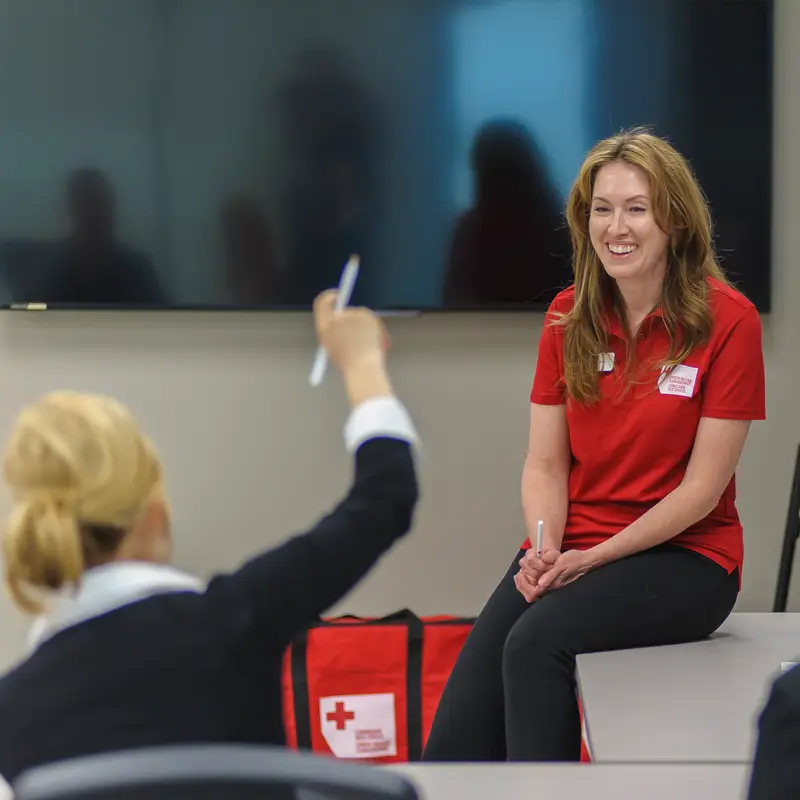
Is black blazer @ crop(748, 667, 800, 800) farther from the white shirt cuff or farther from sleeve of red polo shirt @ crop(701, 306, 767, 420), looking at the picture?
sleeve of red polo shirt @ crop(701, 306, 767, 420)

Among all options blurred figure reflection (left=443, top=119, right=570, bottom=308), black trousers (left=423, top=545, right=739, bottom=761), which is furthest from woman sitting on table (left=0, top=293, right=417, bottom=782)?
blurred figure reflection (left=443, top=119, right=570, bottom=308)

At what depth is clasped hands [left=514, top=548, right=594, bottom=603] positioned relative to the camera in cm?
192

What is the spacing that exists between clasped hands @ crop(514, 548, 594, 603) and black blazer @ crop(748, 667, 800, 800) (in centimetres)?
103

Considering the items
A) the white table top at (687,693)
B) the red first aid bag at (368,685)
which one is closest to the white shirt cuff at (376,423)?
the white table top at (687,693)

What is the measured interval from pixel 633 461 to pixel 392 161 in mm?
1238

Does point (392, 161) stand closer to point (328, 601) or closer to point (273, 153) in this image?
point (273, 153)

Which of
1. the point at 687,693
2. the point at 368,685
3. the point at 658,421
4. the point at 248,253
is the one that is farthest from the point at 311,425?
the point at 687,693

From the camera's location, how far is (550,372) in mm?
2104

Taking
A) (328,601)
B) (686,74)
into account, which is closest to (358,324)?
(328,601)

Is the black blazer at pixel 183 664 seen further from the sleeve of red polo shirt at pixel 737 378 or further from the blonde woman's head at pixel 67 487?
the sleeve of red polo shirt at pixel 737 378

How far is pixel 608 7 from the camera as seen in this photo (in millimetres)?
2803

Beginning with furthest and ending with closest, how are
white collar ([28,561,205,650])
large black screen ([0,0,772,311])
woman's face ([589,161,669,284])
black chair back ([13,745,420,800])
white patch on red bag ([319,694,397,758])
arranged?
large black screen ([0,0,772,311]) → white patch on red bag ([319,694,397,758]) → woman's face ([589,161,669,284]) → white collar ([28,561,205,650]) → black chair back ([13,745,420,800])

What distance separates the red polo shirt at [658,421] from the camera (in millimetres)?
1918

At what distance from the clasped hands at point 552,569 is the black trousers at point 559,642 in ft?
0.07
